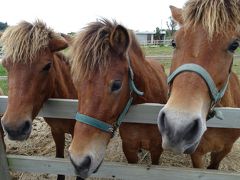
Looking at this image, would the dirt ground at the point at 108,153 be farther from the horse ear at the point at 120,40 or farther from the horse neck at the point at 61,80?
the horse ear at the point at 120,40

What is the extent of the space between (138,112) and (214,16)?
100cm

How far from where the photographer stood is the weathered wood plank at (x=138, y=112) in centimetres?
250

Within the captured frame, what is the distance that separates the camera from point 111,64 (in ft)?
8.89

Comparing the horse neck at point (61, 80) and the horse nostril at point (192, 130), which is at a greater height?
the horse nostril at point (192, 130)

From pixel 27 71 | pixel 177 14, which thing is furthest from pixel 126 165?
pixel 177 14

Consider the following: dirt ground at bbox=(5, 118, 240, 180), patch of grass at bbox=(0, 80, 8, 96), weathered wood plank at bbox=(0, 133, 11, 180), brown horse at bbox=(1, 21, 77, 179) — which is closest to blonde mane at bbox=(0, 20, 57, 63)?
brown horse at bbox=(1, 21, 77, 179)

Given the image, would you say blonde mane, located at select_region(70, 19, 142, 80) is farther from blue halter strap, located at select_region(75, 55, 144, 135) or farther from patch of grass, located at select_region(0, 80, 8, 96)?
patch of grass, located at select_region(0, 80, 8, 96)

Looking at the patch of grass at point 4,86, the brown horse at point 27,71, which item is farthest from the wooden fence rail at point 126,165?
the patch of grass at point 4,86

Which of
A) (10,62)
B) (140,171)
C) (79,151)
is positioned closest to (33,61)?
(10,62)

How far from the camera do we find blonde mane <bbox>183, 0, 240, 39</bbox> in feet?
7.50

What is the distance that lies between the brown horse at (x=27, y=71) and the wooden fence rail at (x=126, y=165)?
7.6 inches

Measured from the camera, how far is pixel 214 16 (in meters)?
2.29

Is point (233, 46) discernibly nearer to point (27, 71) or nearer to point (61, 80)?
point (27, 71)

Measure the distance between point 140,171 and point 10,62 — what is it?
5.37 ft
